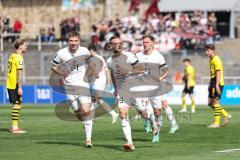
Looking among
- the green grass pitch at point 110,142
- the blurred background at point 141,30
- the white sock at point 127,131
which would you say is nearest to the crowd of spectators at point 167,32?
the blurred background at point 141,30

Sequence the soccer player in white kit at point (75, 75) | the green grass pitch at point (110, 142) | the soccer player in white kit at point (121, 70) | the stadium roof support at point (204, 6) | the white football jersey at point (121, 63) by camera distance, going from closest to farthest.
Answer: the green grass pitch at point (110, 142) < the soccer player in white kit at point (121, 70) < the white football jersey at point (121, 63) < the soccer player in white kit at point (75, 75) < the stadium roof support at point (204, 6)

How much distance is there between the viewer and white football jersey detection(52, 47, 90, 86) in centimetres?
1911

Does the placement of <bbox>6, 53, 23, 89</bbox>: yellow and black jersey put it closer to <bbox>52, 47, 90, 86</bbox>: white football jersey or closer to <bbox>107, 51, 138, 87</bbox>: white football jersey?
<bbox>52, 47, 90, 86</bbox>: white football jersey

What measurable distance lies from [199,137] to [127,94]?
3.10m

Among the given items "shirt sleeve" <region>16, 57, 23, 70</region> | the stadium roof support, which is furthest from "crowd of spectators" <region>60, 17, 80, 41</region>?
"shirt sleeve" <region>16, 57, 23, 70</region>

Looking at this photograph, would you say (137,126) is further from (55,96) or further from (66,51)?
(55,96)

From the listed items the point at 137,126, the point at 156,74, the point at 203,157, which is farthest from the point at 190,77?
the point at 203,157

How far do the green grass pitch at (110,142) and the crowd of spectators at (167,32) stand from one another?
59.6 feet

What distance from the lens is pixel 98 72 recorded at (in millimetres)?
27438

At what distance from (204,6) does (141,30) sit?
7343 millimetres

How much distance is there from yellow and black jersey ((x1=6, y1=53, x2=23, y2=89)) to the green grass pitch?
1.34m

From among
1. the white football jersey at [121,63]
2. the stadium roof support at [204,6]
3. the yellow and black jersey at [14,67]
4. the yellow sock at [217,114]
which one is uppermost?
the white football jersey at [121,63]

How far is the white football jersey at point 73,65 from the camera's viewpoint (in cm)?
1911

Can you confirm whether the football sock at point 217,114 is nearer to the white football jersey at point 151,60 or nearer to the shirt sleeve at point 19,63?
the white football jersey at point 151,60
